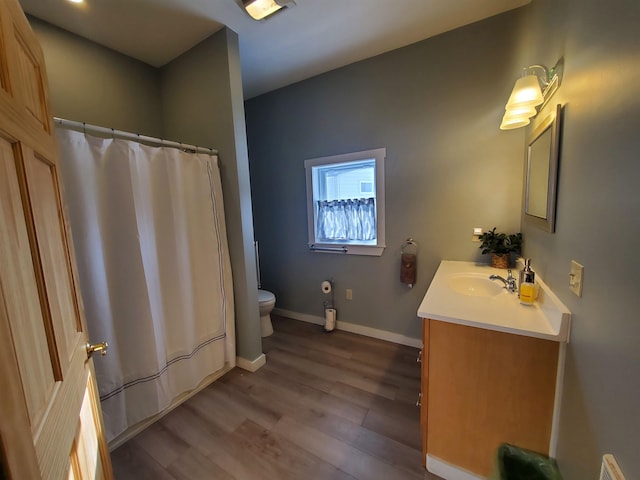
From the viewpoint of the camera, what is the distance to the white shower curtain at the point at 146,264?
1.40m

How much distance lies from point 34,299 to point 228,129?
1721 millimetres

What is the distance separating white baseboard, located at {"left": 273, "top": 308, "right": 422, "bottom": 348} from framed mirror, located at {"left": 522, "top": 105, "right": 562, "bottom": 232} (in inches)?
56.2

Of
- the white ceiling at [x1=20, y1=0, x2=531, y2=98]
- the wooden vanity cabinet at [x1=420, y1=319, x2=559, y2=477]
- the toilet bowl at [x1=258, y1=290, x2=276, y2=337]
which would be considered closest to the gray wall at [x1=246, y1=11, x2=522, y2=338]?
the white ceiling at [x1=20, y1=0, x2=531, y2=98]

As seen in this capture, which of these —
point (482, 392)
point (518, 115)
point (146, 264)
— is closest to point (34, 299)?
point (146, 264)

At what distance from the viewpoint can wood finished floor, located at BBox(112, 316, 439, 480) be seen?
4.42ft

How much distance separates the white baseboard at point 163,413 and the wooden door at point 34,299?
0.87 metres

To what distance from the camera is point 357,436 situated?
1.52m

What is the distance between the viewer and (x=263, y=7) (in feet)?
5.43

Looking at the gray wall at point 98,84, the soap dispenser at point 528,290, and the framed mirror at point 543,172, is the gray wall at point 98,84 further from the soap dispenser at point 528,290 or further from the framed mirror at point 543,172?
the soap dispenser at point 528,290

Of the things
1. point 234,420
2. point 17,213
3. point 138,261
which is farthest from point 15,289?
point 234,420

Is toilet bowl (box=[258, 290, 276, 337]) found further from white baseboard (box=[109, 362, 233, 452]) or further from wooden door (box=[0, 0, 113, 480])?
wooden door (box=[0, 0, 113, 480])

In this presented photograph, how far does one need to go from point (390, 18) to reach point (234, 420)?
2.98m

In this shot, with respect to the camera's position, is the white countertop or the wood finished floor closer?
the white countertop

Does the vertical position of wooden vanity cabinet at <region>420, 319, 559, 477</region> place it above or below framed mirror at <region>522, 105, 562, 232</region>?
below
